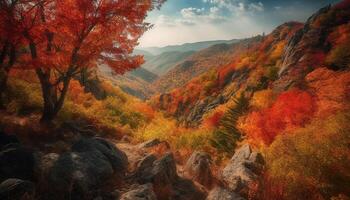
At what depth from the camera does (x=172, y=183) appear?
8.88 metres

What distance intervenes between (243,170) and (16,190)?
278 inches

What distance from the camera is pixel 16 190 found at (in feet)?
18.7

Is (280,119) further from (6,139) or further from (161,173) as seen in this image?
(6,139)

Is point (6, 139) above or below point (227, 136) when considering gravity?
above

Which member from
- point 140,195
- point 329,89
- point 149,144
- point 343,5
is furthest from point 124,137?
point 343,5

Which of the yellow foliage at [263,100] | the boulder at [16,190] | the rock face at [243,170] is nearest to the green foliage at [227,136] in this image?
the yellow foliage at [263,100]

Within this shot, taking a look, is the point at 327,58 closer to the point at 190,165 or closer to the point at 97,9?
the point at 190,165

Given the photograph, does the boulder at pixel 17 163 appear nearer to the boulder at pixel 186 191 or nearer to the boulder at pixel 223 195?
the boulder at pixel 186 191

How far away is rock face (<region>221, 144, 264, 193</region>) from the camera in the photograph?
8570mm

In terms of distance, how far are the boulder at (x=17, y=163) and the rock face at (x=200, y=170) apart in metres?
5.55

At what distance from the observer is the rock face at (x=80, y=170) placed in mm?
6641

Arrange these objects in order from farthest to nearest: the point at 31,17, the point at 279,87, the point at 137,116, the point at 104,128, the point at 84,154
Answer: the point at 137,116, the point at 279,87, the point at 104,128, the point at 31,17, the point at 84,154

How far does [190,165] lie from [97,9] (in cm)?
777

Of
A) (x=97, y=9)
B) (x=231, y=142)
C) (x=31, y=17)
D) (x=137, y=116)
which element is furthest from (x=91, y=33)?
(x=137, y=116)
